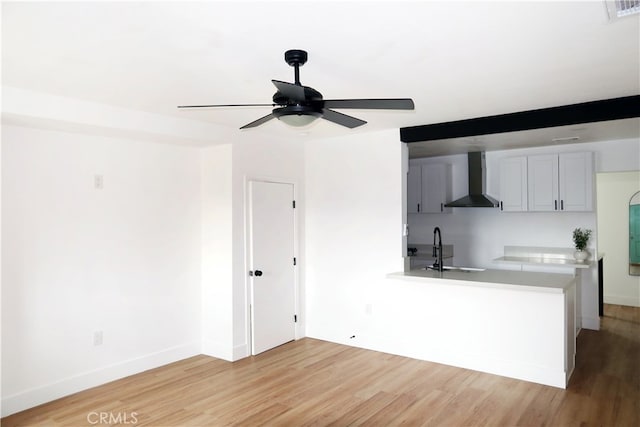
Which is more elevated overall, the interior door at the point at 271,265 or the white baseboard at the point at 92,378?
the interior door at the point at 271,265

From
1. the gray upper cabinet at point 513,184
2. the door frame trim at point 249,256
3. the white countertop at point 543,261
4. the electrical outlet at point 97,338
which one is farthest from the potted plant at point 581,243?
the electrical outlet at point 97,338

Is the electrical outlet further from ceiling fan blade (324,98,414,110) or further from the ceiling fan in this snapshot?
ceiling fan blade (324,98,414,110)

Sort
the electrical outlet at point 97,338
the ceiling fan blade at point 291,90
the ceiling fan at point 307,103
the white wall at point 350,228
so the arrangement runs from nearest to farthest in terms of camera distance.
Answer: the ceiling fan blade at point 291,90, the ceiling fan at point 307,103, the electrical outlet at point 97,338, the white wall at point 350,228

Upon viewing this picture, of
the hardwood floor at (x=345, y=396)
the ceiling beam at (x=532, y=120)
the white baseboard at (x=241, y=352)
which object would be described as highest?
the ceiling beam at (x=532, y=120)

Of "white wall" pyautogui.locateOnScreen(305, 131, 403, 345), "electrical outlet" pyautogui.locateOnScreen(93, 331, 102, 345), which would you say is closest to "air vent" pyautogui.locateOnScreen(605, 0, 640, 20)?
"white wall" pyautogui.locateOnScreen(305, 131, 403, 345)

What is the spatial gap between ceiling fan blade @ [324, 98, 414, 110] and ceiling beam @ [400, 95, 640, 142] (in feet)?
7.41

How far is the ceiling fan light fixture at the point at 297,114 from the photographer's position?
8.14 ft

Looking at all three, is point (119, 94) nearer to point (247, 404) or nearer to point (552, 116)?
point (247, 404)

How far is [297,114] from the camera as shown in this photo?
8.21 ft

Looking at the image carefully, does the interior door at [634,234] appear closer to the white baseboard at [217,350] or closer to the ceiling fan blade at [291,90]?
the white baseboard at [217,350]

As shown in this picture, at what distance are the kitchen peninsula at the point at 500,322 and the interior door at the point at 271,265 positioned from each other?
1.37m

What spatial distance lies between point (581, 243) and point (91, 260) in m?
5.65

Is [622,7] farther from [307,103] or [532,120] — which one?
[532,120]

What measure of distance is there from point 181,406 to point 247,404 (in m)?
0.54
